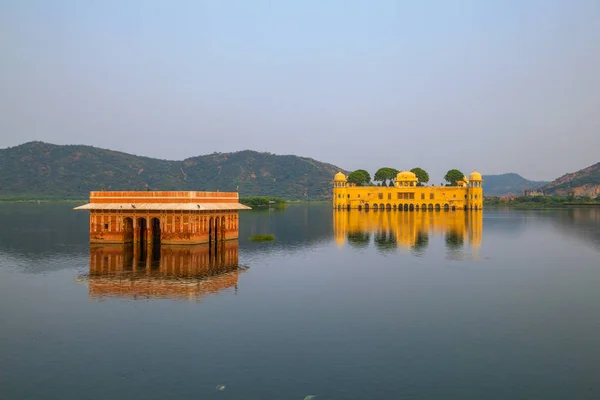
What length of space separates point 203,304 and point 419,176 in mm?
154511

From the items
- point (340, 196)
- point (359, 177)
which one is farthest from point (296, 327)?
point (359, 177)

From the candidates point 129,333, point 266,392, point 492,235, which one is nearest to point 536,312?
point 266,392

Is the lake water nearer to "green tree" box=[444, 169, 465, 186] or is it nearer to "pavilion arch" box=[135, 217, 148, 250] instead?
"pavilion arch" box=[135, 217, 148, 250]

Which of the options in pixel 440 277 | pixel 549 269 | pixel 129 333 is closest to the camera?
pixel 129 333

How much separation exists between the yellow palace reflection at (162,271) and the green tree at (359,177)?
124 metres

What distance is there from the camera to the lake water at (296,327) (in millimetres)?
17250

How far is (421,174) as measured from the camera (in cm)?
17588

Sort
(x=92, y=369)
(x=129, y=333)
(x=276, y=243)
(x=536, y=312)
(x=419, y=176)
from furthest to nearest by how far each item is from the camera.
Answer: (x=419, y=176), (x=276, y=243), (x=536, y=312), (x=129, y=333), (x=92, y=369)

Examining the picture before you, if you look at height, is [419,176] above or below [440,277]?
above

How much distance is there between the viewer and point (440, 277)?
3712 centimetres

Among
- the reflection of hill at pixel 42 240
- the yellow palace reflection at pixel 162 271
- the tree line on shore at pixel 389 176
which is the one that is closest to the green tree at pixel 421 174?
the tree line on shore at pixel 389 176

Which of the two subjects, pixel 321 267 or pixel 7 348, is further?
pixel 321 267

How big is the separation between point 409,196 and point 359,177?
18.7m

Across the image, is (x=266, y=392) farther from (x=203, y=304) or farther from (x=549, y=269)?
(x=549, y=269)
